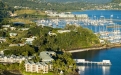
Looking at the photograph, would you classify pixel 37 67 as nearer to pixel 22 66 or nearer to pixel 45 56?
pixel 22 66

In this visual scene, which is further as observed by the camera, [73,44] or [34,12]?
[34,12]

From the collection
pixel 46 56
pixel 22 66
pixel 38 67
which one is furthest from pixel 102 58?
pixel 22 66

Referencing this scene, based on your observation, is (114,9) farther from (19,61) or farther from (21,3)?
(19,61)

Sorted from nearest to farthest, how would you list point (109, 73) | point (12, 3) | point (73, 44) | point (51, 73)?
point (51, 73) < point (109, 73) < point (73, 44) < point (12, 3)

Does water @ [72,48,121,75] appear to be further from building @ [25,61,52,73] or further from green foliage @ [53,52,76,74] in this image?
building @ [25,61,52,73]

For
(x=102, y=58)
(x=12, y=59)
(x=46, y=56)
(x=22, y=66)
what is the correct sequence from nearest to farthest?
(x=22, y=66)
(x=46, y=56)
(x=12, y=59)
(x=102, y=58)

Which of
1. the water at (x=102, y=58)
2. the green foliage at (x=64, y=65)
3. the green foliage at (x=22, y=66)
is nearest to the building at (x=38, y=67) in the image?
the green foliage at (x=22, y=66)

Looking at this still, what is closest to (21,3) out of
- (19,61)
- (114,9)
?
(114,9)
